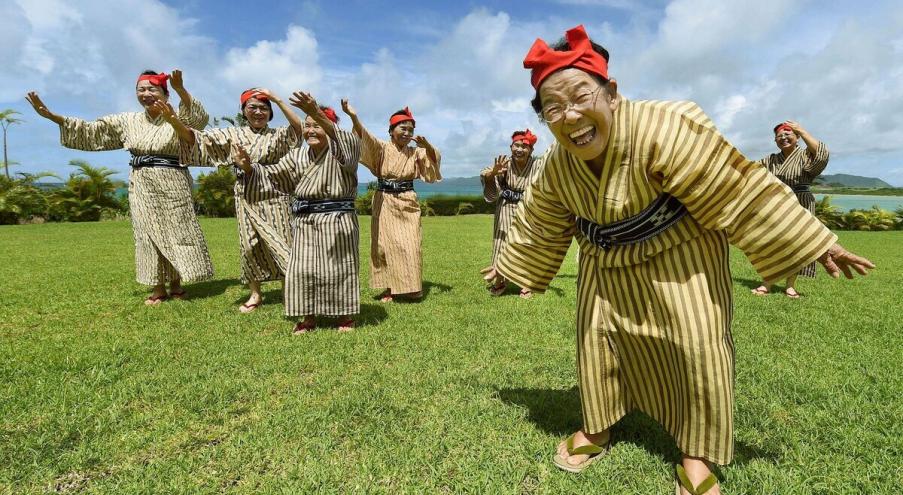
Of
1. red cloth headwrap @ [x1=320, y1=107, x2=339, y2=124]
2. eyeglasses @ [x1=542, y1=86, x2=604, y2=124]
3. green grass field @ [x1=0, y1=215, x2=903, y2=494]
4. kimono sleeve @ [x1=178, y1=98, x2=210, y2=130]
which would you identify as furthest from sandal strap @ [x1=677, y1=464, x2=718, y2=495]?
kimono sleeve @ [x1=178, y1=98, x2=210, y2=130]

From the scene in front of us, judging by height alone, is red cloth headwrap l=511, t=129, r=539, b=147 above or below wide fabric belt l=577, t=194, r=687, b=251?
above

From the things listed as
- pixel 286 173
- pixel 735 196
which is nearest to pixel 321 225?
pixel 286 173

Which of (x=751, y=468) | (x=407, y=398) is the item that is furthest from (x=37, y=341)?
(x=751, y=468)

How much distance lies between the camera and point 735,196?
2092mm

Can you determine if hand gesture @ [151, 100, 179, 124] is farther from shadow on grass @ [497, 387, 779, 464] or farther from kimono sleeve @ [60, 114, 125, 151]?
shadow on grass @ [497, 387, 779, 464]

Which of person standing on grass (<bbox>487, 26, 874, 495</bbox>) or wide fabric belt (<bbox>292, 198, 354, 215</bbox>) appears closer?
person standing on grass (<bbox>487, 26, 874, 495</bbox>)

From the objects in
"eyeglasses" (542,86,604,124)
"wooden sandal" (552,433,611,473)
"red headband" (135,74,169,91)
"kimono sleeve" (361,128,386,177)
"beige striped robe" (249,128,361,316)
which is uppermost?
"red headband" (135,74,169,91)

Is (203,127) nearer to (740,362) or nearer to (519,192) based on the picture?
(519,192)

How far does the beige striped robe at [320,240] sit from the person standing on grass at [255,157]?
1.74ft

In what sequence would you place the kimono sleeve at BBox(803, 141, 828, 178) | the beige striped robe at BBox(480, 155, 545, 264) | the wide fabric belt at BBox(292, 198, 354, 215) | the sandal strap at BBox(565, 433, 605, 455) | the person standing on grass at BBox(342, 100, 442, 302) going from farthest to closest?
the beige striped robe at BBox(480, 155, 545, 264) → the person standing on grass at BBox(342, 100, 442, 302) → the kimono sleeve at BBox(803, 141, 828, 178) → the wide fabric belt at BBox(292, 198, 354, 215) → the sandal strap at BBox(565, 433, 605, 455)

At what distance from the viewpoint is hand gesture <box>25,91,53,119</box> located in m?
5.20

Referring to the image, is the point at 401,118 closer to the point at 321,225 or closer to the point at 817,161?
the point at 321,225

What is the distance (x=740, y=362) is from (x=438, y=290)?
3921mm

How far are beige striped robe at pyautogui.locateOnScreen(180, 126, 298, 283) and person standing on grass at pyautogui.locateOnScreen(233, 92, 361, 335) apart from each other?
1.39 ft
